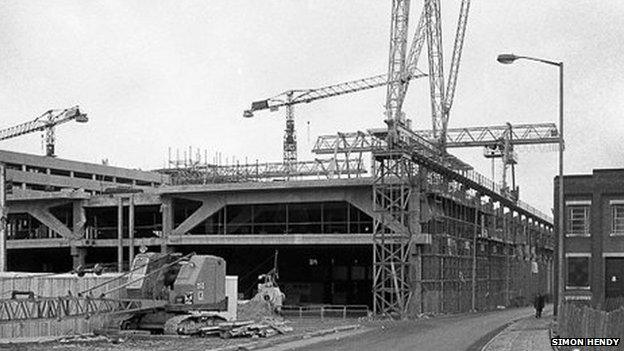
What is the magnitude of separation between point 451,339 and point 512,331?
5.93 m

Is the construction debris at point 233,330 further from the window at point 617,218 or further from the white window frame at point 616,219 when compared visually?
the window at point 617,218

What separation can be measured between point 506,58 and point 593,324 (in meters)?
14.1

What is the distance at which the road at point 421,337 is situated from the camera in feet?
124

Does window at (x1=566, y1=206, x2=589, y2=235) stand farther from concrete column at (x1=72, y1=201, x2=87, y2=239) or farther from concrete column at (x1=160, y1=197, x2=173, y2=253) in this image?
concrete column at (x1=72, y1=201, x2=87, y2=239)

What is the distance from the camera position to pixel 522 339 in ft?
136

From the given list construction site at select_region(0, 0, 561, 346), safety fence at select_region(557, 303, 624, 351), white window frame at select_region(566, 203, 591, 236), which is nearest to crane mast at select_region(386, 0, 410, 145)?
construction site at select_region(0, 0, 561, 346)

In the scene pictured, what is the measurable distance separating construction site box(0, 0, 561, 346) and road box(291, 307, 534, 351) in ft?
31.8

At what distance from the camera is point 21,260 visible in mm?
97250

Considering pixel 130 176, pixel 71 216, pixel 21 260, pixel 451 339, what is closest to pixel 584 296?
pixel 451 339

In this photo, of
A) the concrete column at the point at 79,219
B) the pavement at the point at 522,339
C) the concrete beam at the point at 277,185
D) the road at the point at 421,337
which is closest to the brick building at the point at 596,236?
the road at the point at 421,337

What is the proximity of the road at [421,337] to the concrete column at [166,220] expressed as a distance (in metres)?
27.5

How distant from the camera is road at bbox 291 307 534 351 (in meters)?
37.8

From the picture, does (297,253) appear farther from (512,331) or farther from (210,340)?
(210,340)

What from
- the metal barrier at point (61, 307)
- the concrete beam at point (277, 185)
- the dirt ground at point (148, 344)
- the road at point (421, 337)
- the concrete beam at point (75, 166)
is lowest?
the road at point (421, 337)
